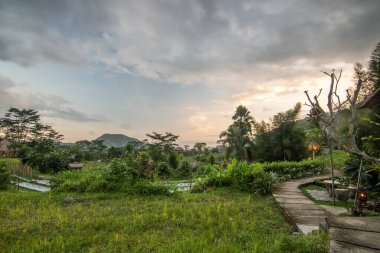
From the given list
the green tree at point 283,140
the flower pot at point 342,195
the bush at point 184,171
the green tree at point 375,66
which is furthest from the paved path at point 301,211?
the green tree at point 283,140

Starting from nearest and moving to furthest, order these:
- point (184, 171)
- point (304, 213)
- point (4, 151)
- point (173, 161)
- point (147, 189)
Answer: point (304, 213) → point (147, 189) → point (184, 171) → point (173, 161) → point (4, 151)

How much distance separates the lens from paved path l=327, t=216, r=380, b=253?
2.49 m

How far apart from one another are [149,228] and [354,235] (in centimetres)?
348

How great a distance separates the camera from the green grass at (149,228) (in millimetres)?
3752

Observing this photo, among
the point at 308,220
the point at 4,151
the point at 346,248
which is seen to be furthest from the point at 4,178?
→ the point at 4,151

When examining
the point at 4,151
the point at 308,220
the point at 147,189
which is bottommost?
the point at 308,220

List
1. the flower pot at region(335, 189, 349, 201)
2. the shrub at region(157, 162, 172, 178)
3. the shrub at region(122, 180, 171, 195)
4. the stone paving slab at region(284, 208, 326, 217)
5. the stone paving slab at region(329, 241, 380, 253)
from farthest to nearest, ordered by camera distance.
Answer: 1. the shrub at region(157, 162, 172, 178)
2. the shrub at region(122, 180, 171, 195)
3. the flower pot at region(335, 189, 349, 201)
4. the stone paving slab at region(284, 208, 326, 217)
5. the stone paving slab at region(329, 241, 380, 253)

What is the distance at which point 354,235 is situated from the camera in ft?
9.11

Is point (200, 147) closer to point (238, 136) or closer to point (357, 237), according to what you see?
point (238, 136)

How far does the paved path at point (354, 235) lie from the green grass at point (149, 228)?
0.39 meters

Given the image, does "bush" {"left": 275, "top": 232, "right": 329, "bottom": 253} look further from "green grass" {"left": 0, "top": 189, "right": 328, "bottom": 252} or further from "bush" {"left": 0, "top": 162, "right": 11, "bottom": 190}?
"bush" {"left": 0, "top": 162, "right": 11, "bottom": 190}

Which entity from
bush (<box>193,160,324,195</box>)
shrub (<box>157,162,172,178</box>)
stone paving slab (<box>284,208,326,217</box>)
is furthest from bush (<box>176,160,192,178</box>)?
stone paving slab (<box>284,208,326,217</box>)

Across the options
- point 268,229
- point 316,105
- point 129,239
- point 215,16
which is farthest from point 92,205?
point 215,16

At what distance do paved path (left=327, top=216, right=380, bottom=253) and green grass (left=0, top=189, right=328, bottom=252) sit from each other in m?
0.39
